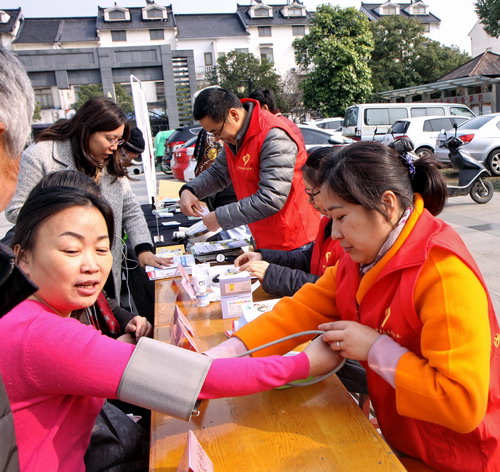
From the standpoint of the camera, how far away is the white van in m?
13.1

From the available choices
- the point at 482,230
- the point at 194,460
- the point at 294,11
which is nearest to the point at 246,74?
the point at 294,11

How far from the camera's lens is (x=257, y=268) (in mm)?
2125

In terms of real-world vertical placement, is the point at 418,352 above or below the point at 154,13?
below

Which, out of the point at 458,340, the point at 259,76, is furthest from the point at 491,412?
the point at 259,76

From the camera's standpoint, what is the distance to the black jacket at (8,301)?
0.67m

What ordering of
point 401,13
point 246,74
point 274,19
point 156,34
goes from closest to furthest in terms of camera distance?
point 246,74 → point 156,34 → point 274,19 → point 401,13

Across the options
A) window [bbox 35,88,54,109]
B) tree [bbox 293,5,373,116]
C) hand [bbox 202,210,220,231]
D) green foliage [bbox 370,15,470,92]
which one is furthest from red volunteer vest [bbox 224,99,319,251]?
window [bbox 35,88,54,109]

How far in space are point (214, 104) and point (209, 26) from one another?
151 feet

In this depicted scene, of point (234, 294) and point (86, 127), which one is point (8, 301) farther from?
point (86, 127)

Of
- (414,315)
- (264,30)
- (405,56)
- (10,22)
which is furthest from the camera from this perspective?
(264,30)

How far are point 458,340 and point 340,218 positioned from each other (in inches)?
17.2

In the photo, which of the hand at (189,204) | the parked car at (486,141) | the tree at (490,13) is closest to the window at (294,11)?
the tree at (490,13)

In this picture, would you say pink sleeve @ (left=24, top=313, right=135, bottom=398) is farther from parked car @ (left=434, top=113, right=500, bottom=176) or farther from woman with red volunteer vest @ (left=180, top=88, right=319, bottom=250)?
parked car @ (left=434, top=113, right=500, bottom=176)

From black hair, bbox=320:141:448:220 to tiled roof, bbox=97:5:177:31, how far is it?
46.9 m
